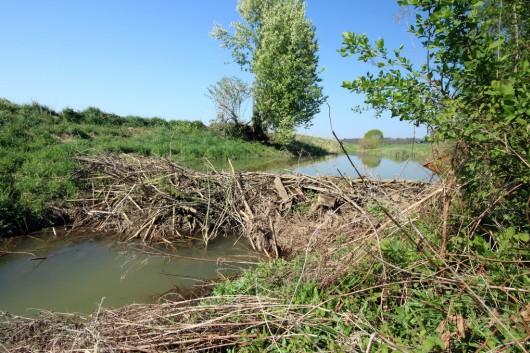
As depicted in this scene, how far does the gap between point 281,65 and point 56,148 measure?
19.3 m

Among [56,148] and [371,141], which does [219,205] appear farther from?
[371,141]

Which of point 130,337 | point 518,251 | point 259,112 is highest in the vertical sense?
point 259,112

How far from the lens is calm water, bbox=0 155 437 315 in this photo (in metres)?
4.20

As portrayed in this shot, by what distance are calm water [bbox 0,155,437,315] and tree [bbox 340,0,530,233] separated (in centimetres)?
125

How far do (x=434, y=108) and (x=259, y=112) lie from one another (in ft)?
86.7

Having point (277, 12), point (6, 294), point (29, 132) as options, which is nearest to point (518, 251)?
point (6, 294)

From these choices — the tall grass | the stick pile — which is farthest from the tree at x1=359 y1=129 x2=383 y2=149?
the stick pile

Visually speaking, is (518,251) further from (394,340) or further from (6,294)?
(6,294)

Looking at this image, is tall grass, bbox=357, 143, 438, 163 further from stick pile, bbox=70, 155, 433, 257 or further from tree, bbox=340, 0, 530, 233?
stick pile, bbox=70, 155, 433, 257

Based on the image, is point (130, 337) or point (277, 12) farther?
point (277, 12)

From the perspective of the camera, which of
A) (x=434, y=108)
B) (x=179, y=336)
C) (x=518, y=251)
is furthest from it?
(x=434, y=108)

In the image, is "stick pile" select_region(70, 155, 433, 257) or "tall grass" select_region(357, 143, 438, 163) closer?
"tall grass" select_region(357, 143, 438, 163)

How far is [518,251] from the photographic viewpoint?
2.25m

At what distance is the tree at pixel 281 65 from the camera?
26.1 m
